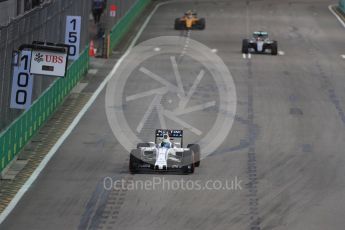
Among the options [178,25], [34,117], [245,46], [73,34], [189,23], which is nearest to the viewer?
[34,117]

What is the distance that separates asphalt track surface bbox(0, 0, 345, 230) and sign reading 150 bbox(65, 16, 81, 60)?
2628 millimetres

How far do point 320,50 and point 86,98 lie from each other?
22421 millimetres

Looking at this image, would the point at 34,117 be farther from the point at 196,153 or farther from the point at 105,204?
the point at 105,204

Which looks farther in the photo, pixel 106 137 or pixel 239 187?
pixel 106 137

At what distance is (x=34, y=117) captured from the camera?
36.5 metres

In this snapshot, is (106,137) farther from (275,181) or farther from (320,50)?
(320,50)

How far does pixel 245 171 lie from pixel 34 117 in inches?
315

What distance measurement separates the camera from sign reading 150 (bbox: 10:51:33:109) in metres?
32.7

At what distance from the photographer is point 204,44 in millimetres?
65125

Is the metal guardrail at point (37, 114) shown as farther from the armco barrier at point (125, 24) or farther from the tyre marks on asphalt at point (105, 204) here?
→ the armco barrier at point (125, 24)

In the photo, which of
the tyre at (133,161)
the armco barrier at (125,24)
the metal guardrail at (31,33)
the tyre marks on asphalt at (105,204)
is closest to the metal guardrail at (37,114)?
the metal guardrail at (31,33)

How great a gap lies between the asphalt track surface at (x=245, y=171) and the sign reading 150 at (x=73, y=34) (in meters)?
2.63

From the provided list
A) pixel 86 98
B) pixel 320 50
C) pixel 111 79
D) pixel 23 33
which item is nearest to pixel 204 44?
pixel 320 50

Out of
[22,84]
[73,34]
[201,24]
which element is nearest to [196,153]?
[22,84]
